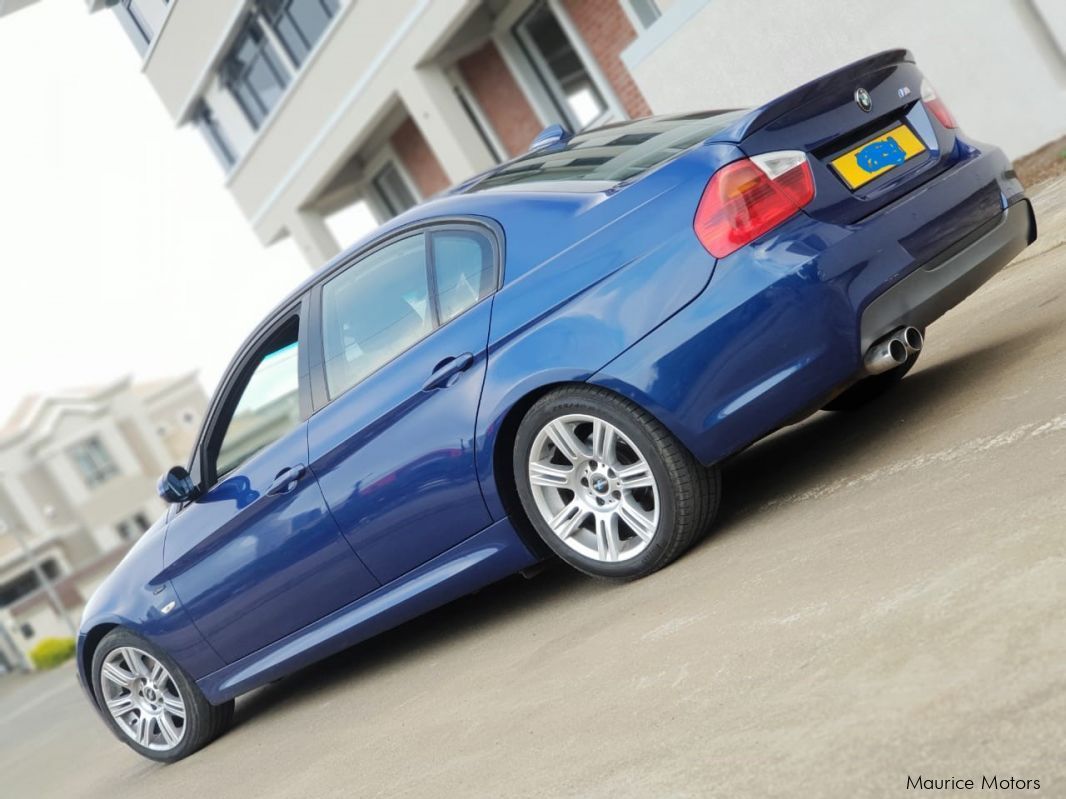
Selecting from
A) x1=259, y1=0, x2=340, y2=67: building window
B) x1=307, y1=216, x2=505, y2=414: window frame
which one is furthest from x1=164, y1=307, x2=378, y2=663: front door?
x1=259, y1=0, x2=340, y2=67: building window

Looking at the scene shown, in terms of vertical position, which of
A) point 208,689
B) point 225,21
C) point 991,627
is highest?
point 225,21

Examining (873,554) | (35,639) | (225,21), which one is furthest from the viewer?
(35,639)

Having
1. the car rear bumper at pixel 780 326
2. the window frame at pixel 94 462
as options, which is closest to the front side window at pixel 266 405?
the car rear bumper at pixel 780 326

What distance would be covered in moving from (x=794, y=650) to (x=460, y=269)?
7.28 feet

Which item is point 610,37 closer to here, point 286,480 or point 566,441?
point 286,480

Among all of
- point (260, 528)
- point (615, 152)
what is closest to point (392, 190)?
point (260, 528)

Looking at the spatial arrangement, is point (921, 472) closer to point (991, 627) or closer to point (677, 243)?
point (677, 243)

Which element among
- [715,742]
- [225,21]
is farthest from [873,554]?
[225,21]

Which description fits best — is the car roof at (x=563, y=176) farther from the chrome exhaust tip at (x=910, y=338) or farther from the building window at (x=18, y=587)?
the building window at (x=18, y=587)

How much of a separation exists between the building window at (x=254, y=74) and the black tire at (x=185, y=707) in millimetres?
15174

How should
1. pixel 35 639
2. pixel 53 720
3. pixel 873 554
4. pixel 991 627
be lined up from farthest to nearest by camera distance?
pixel 35 639 → pixel 53 720 → pixel 873 554 → pixel 991 627

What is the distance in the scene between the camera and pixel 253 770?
530 cm

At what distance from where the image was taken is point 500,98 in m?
17.7

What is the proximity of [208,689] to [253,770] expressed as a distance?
95 centimetres
